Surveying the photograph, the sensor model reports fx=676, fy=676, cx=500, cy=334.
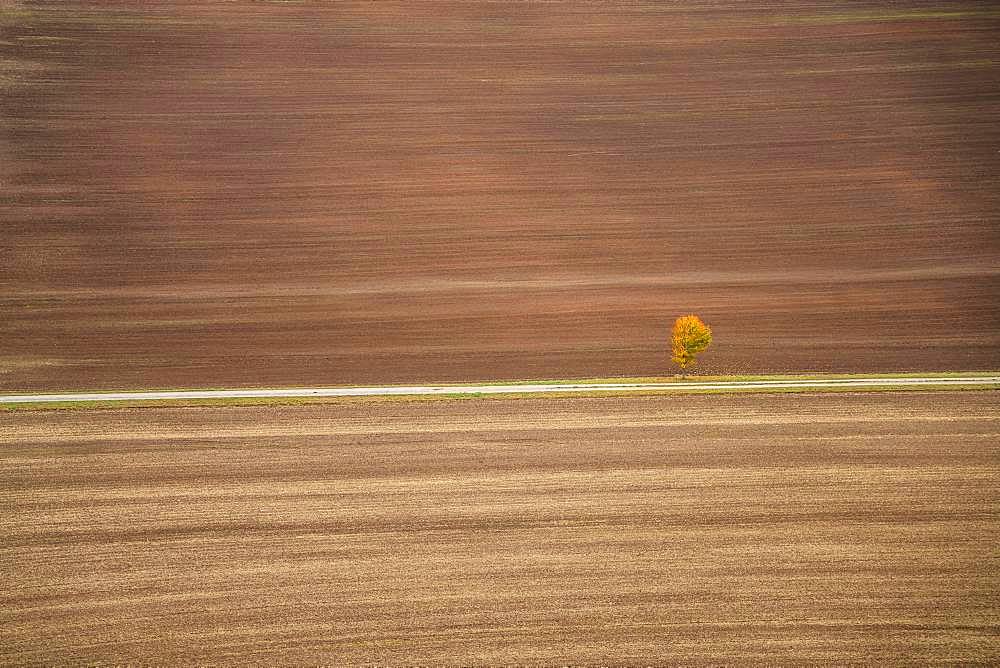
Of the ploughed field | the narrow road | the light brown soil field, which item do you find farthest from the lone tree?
the light brown soil field

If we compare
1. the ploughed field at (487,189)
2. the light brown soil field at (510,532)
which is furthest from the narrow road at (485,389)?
the light brown soil field at (510,532)

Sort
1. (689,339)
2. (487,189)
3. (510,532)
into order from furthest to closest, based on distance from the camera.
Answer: (487,189) → (689,339) → (510,532)

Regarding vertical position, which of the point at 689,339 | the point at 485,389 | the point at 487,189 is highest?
the point at 487,189

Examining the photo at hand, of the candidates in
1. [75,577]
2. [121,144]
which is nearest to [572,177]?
[121,144]

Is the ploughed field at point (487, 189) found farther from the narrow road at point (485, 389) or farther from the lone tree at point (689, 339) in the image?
the lone tree at point (689, 339)

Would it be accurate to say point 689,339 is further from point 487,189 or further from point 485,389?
point 487,189

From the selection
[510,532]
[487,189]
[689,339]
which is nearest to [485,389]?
[689,339]

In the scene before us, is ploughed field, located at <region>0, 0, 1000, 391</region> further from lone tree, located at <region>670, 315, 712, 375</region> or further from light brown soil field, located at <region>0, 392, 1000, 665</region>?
light brown soil field, located at <region>0, 392, 1000, 665</region>
